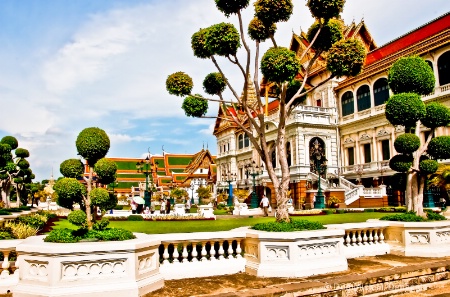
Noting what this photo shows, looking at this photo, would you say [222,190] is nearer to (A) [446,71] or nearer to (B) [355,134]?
(B) [355,134]

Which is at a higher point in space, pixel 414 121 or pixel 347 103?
pixel 347 103

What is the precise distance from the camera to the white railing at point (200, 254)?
6929mm

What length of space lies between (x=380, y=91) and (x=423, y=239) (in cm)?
2488

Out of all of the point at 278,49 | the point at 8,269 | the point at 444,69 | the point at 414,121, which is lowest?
the point at 8,269

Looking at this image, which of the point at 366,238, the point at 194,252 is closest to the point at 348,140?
the point at 366,238

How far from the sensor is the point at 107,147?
713cm

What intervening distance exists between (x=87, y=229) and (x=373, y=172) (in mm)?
27978

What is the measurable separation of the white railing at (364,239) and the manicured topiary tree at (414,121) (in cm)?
139

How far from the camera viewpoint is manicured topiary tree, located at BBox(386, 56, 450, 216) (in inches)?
380

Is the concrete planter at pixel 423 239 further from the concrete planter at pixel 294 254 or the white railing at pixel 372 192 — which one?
the white railing at pixel 372 192

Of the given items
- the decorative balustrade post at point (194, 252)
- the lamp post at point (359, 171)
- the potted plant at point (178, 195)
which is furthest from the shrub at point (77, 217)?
the potted plant at point (178, 195)

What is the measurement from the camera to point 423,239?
870 cm

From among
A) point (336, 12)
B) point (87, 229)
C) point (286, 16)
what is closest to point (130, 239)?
Result: point (87, 229)

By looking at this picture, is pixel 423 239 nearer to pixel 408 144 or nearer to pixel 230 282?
pixel 408 144
